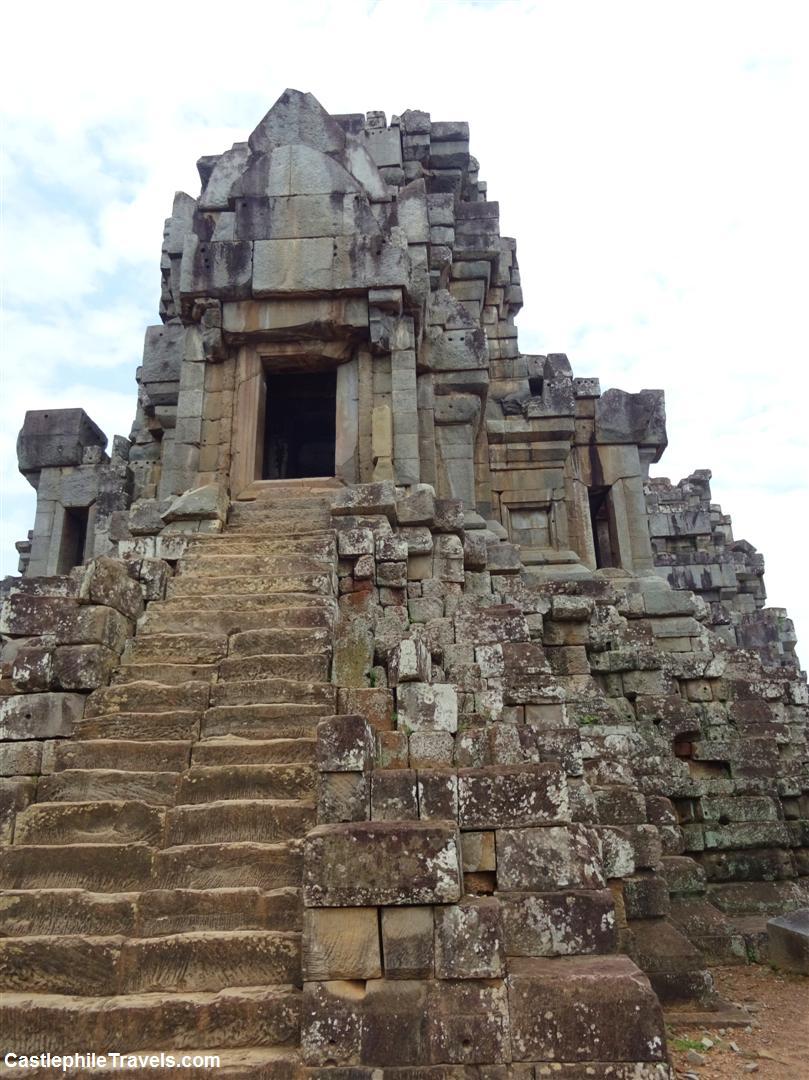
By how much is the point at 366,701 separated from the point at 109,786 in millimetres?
1877

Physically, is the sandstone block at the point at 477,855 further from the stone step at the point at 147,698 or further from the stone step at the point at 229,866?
the stone step at the point at 147,698

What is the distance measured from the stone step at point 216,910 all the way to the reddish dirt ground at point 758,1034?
8.11 feet

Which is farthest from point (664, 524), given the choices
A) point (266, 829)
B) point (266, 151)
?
point (266, 829)

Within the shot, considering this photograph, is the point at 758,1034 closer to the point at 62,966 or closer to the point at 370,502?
the point at 62,966

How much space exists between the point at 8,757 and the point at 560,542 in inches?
340

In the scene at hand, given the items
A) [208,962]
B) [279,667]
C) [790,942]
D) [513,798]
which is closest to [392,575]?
Result: [279,667]

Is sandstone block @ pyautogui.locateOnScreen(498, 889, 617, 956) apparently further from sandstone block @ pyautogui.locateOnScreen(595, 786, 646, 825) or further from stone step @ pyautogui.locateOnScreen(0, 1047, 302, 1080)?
sandstone block @ pyautogui.locateOnScreen(595, 786, 646, 825)

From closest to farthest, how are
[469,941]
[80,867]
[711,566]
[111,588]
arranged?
[469,941] < [80,867] < [111,588] < [711,566]

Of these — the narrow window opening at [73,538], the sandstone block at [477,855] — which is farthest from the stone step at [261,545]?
the narrow window opening at [73,538]

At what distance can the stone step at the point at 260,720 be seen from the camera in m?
5.72

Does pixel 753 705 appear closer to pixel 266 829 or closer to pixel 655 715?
pixel 655 715

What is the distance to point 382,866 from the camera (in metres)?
4.05

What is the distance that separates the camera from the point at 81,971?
14.2 ft

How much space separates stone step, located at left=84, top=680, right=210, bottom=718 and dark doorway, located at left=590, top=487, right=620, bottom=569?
366 inches
